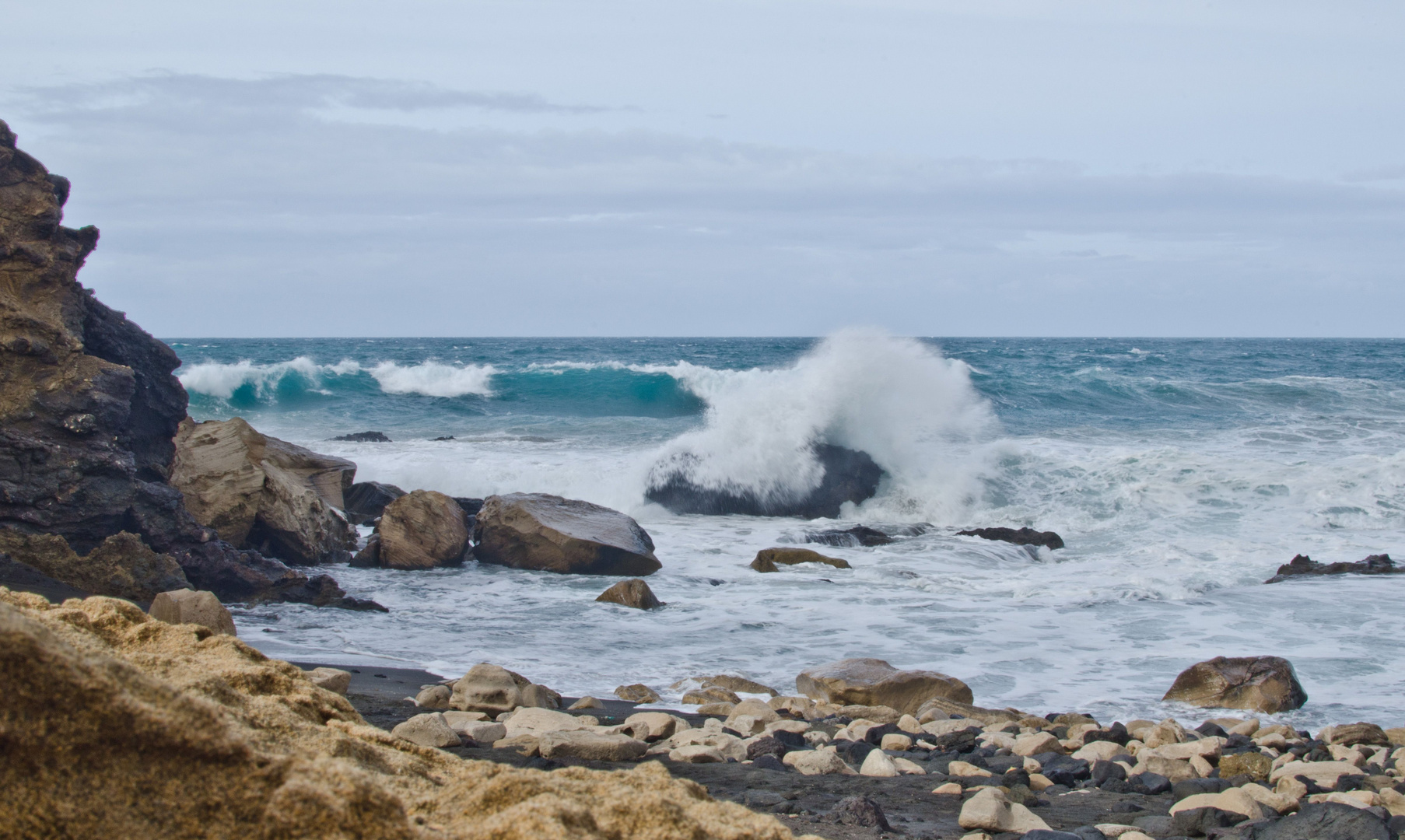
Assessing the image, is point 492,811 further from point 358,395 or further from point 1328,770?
point 358,395

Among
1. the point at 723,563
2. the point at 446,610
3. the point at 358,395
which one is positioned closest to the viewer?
the point at 446,610

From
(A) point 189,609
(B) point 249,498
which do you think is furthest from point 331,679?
(B) point 249,498

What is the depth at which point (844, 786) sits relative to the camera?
3988 mm

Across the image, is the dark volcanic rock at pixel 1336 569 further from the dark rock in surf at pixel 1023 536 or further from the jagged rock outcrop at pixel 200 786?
the jagged rock outcrop at pixel 200 786

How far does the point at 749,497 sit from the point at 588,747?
9377 millimetres

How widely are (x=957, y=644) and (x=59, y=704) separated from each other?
668cm

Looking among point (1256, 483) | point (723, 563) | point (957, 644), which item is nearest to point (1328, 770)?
point (957, 644)

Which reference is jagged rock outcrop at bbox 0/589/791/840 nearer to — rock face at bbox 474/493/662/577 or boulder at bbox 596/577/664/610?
boulder at bbox 596/577/664/610

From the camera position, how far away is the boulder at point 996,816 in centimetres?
339

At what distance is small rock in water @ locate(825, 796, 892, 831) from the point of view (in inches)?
129

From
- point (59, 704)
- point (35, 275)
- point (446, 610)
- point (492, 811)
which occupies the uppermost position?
point (35, 275)

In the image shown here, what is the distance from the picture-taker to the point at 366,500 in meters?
12.0

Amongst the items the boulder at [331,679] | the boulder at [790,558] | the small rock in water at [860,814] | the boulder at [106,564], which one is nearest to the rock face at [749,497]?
the boulder at [790,558]

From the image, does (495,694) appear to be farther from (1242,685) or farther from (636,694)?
(1242,685)
